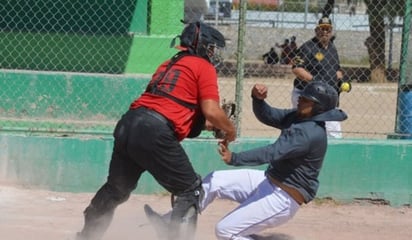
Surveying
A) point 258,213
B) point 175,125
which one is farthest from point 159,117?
point 258,213

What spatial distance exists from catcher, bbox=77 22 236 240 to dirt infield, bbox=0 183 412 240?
0.82 meters

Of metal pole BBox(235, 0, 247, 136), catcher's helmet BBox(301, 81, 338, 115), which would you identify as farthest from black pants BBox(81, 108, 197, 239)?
metal pole BBox(235, 0, 247, 136)

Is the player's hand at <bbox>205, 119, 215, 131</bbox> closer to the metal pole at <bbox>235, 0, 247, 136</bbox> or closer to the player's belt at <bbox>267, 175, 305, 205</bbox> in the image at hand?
the player's belt at <bbox>267, 175, 305, 205</bbox>

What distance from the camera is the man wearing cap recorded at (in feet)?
26.3

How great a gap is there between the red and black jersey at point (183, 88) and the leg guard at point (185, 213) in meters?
0.40

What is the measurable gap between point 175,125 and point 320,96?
37.4 inches

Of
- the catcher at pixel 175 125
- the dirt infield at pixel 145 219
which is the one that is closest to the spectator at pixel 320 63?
the dirt infield at pixel 145 219

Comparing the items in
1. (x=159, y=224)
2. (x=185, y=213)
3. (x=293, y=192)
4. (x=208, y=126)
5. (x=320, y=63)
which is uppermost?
(x=320, y=63)

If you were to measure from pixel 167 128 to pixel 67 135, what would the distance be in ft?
9.01

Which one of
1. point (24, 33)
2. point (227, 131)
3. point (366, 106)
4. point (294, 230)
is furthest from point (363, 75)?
point (227, 131)

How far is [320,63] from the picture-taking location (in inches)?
317

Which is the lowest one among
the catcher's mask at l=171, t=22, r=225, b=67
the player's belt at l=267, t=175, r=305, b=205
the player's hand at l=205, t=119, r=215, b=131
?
the player's belt at l=267, t=175, r=305, b=205

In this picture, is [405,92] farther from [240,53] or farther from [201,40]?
[201,40]

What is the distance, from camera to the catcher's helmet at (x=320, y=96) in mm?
5062
